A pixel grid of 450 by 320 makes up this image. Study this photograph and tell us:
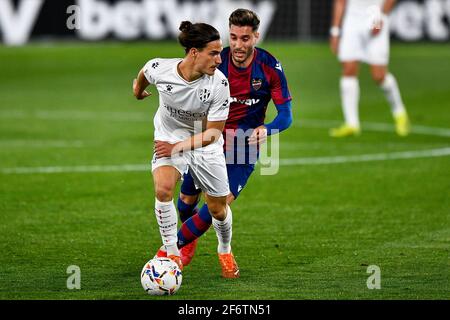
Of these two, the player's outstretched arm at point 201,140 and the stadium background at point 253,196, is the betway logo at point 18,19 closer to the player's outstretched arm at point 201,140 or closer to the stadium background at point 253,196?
the stadium background at point 253,196

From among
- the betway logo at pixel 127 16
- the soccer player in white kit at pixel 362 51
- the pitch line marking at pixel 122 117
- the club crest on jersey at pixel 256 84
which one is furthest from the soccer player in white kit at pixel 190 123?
the betway logo at pixel 127 16

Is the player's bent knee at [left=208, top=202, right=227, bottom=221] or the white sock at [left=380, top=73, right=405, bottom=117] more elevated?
the player's bent knee at [left=208, top=202, right=227, bottom=221]

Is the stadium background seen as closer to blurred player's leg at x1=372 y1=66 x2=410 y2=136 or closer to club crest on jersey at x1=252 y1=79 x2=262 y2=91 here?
blurred player's leg at x1=372 y1=66 x2=410 y2=136

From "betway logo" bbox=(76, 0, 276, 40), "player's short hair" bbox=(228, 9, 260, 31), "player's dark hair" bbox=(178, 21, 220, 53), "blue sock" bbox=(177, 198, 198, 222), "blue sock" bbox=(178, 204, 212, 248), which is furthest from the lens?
"betway logo" bbox=(76, 0, 276, 40)

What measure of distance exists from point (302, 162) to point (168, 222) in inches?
261

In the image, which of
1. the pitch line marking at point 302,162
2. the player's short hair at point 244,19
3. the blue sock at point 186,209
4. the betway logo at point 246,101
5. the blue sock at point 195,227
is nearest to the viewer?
the player's short hair at point 244,19

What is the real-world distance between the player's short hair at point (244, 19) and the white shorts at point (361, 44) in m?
8.62

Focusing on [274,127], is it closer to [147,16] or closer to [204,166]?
[204,166]

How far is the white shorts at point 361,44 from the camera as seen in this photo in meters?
17.2

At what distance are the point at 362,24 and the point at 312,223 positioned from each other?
23.8 ft

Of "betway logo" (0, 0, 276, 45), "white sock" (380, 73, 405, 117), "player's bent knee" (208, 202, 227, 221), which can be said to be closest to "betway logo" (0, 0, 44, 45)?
"betway logo" (0, 0, 276, 45)

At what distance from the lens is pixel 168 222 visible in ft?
27.1

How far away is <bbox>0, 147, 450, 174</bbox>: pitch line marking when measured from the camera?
13812mm

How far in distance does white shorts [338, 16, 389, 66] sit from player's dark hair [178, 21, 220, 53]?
9.39 m
